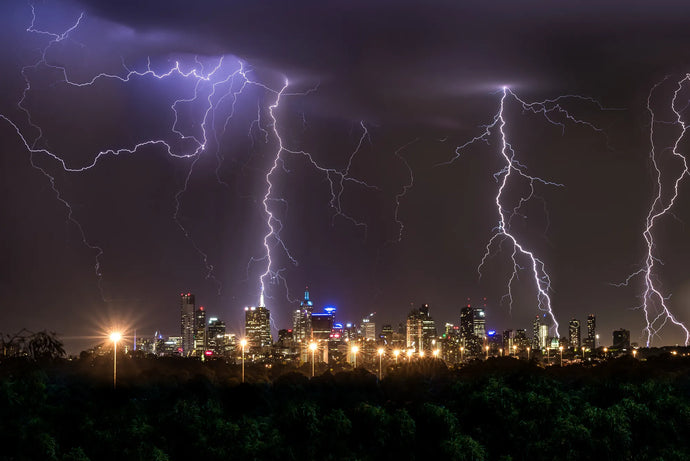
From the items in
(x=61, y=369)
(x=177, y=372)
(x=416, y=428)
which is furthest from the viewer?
(x=177, y=372)

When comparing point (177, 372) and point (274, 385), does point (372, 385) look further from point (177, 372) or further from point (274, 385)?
point (177, 372)


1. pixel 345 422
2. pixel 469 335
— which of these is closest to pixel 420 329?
pixel 469 335

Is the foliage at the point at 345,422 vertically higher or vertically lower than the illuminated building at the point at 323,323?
lower

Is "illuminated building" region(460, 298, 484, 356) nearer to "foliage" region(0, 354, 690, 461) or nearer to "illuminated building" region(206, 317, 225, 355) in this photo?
"illuminated building" region(206, 317, 225, 355)

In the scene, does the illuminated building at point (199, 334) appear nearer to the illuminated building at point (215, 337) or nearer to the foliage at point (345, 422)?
the illuminated building at point (215, 337)

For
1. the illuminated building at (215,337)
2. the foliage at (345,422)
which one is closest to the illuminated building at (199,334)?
the illuminated building at (215,337)

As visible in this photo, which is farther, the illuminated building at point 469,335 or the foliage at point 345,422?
the illuminated building at point 469,335

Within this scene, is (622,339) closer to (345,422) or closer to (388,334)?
(388,334)

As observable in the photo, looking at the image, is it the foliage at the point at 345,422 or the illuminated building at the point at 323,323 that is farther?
the illuminated building at the point at 323,323

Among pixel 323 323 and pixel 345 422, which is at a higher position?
pixel 323 323

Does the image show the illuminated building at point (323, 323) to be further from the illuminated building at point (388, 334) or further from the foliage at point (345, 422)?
the foliage at point (345, 422)

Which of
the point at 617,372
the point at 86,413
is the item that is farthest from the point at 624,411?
the point at 86,413
